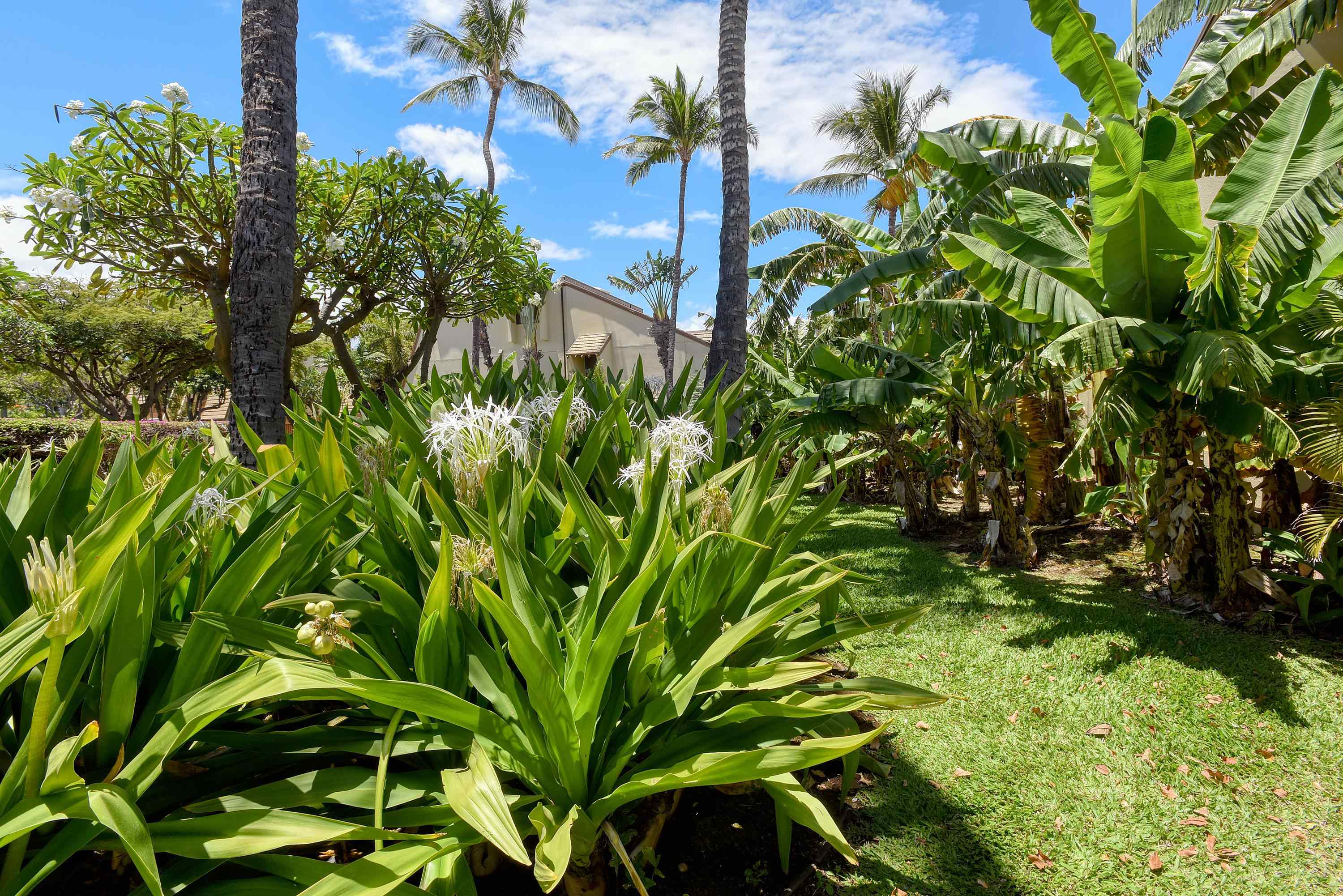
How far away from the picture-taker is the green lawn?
2506mm

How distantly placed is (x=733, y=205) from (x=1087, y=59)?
11.0 feet

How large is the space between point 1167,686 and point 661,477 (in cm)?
403

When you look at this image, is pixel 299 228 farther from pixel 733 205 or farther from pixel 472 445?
pixel 472 445

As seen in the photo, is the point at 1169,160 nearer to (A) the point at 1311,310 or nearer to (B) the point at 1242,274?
(B) the point at 1242,274

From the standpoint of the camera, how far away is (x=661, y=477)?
1.99m

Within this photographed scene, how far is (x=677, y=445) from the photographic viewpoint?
7.22 feet

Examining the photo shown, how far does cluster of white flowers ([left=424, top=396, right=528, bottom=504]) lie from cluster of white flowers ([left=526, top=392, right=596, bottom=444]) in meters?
0.39

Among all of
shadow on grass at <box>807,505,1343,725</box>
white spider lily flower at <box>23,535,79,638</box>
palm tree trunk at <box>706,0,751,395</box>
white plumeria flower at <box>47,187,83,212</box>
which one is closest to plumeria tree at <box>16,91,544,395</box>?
white plumeria flower at <box>47,187,83,212</box>

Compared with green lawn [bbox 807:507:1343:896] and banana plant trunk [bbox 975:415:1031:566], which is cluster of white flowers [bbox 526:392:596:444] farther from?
banana plant trunk [bbox 975:415:1031:566]

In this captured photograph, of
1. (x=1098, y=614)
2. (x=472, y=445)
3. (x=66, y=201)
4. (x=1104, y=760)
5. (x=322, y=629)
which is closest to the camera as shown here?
(x=322, y=629)

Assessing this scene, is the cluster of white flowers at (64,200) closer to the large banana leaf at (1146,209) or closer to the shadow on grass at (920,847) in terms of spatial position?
the shadow on grass at (920,847)

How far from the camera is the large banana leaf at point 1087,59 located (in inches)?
190

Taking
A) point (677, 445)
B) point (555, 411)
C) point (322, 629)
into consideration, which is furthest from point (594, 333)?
point (322, 629)

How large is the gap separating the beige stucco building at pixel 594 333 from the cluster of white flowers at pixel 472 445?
27229 millimetres
